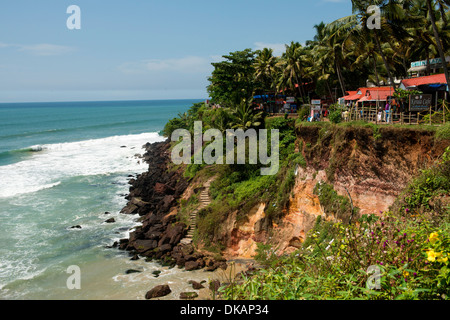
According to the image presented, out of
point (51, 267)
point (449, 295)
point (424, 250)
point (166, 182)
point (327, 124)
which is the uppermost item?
point (327, 124)

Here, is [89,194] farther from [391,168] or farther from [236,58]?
[391,168]

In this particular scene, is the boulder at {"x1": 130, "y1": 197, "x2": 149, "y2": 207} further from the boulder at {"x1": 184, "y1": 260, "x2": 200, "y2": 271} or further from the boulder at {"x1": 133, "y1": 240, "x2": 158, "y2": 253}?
the boulder at {"x1": 184, "y1": 260, "x2": 200, "y2": 271}

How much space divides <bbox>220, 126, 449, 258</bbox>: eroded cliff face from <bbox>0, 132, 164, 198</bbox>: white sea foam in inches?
1087

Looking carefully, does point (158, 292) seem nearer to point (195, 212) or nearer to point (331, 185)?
point (195, 212)

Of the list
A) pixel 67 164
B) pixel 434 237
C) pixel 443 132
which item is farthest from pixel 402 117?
pixel 67 164

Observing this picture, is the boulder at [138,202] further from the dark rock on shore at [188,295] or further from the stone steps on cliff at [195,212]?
the dark rock on shore at [188,295]

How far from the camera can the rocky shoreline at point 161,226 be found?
22.7 meters

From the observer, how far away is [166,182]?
36094mm

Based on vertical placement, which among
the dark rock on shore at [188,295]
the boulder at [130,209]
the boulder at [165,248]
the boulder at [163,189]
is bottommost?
the dark rock on shore at [188,295]

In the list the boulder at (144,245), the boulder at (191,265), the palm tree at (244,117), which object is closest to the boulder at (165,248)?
the boulder at (144,245)

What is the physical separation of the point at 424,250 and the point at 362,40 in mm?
21295

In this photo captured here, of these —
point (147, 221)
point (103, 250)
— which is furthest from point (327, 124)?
point (103, 250)

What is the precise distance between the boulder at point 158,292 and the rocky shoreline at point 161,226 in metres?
3.00

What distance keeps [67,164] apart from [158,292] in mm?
39714
